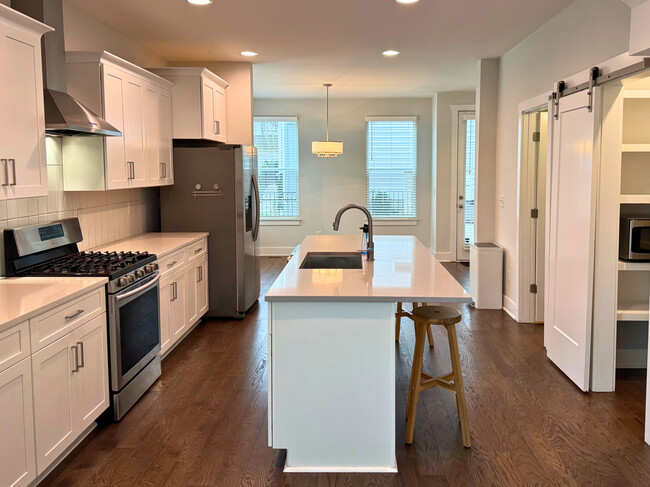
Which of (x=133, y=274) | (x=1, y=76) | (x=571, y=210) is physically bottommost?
(x=133, y=274)

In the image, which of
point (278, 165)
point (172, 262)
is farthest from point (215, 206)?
point (278, 165)

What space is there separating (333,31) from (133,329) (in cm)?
296

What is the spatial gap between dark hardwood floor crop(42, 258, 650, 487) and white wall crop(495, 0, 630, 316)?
1879 mm

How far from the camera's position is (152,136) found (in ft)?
16.0

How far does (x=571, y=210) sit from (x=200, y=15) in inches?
119

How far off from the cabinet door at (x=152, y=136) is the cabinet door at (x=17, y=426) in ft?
8.66

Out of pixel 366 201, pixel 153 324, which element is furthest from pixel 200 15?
pixel 366 201

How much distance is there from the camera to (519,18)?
459cm

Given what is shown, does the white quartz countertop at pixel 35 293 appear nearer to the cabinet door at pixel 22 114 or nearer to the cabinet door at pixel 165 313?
the cabinet door at pixel 22 114

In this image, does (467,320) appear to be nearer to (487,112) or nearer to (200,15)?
(487,112)

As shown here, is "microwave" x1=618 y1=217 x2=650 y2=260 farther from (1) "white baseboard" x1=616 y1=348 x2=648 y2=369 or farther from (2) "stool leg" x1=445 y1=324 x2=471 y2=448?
(2) "stool leg" x1=445 y1=324 x2=471 y2=448

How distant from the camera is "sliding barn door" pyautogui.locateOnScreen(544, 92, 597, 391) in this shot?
3662mm

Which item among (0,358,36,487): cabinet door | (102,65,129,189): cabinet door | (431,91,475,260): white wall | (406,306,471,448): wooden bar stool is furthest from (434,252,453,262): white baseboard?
(0,358,36,487): cabinet door

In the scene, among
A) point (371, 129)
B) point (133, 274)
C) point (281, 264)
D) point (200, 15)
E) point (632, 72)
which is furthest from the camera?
point (371, 129)
